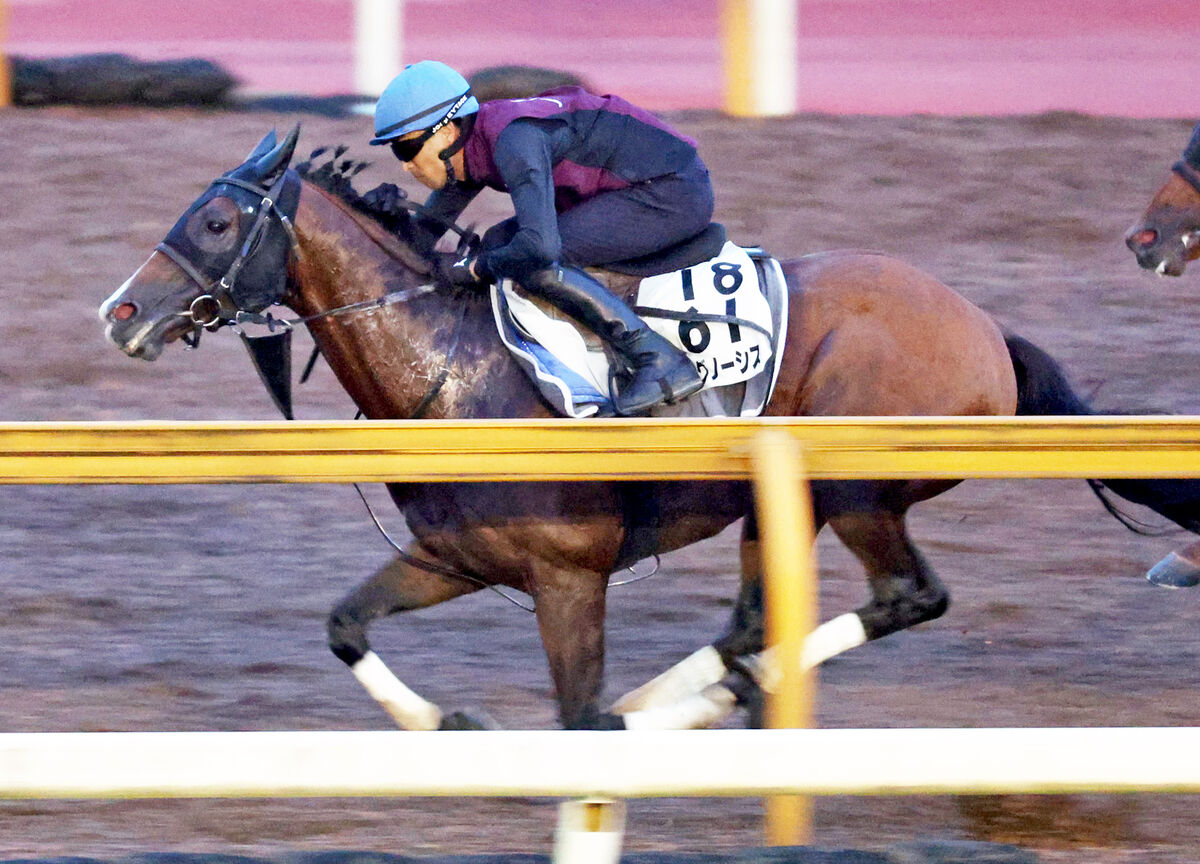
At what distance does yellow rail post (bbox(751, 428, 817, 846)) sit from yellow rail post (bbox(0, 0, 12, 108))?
9.20 meters

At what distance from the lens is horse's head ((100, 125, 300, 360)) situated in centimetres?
406

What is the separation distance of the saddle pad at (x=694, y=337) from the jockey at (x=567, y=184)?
0.20 ft

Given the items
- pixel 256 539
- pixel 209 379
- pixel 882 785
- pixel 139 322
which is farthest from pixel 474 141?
pixel 209 379

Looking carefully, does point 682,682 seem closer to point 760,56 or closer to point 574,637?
point 574,637

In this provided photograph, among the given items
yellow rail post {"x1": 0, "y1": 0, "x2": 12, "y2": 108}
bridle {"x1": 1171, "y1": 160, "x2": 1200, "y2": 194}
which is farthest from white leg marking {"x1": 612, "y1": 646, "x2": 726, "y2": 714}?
yellow rail post {"x1": 0, "y1": 0, "x2": 12, "y2": 108}

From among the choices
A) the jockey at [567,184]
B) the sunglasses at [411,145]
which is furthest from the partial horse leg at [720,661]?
the sunglasses at [411,145]

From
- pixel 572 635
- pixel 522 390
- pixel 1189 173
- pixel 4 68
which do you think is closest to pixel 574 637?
pixel 572 635

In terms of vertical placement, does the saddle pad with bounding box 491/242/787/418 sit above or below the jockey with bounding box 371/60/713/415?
below

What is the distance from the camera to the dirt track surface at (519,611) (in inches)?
156

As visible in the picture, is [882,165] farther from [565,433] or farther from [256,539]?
[565,433]

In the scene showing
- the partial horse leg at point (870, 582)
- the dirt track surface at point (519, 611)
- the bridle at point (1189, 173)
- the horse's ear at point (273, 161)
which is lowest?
the dirt track surface at point (519, 611)

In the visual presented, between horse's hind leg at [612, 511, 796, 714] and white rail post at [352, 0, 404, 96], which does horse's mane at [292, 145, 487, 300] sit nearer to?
horse's hind leg at [612, 511, 796, 714]

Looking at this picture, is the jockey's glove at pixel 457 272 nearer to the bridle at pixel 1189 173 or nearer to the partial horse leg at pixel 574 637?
the partial horse leg at pixel 574 637

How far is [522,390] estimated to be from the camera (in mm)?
4113
